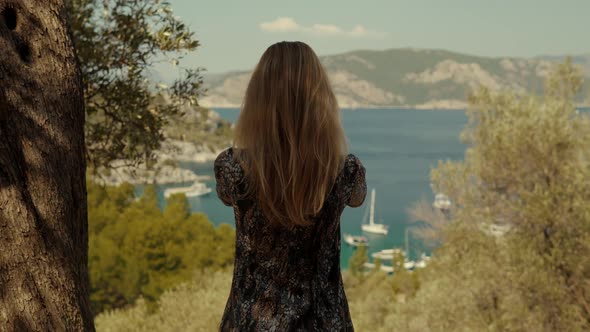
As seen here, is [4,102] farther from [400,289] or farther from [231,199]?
[400,289]

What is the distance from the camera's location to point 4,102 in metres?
2.53

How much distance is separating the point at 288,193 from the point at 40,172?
113 cm

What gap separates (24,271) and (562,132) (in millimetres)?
10386

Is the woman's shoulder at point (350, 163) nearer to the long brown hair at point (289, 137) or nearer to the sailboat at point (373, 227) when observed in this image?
the long brown hair at point (289, 137)

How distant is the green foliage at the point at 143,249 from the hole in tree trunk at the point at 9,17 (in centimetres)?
2215

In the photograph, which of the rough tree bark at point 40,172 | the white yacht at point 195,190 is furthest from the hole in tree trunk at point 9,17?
the white yacht at point 195,190

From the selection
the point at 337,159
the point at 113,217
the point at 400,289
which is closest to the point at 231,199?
the point at 337,159

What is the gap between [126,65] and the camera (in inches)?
254

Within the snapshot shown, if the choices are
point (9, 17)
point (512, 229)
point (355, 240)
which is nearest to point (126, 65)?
point (9, 17)

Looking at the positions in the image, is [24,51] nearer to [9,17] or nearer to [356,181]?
[9,17]

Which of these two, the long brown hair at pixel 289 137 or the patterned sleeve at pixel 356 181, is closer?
the long brown hair at pixel 289 137

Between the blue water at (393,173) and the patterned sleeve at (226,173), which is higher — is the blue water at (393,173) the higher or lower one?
the lower one

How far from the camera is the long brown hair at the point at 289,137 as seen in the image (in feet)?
8.02

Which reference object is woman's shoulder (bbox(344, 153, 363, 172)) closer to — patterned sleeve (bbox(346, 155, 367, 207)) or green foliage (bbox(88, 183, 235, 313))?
patterned sleeve (bbox(346, 155, 367, 207))
